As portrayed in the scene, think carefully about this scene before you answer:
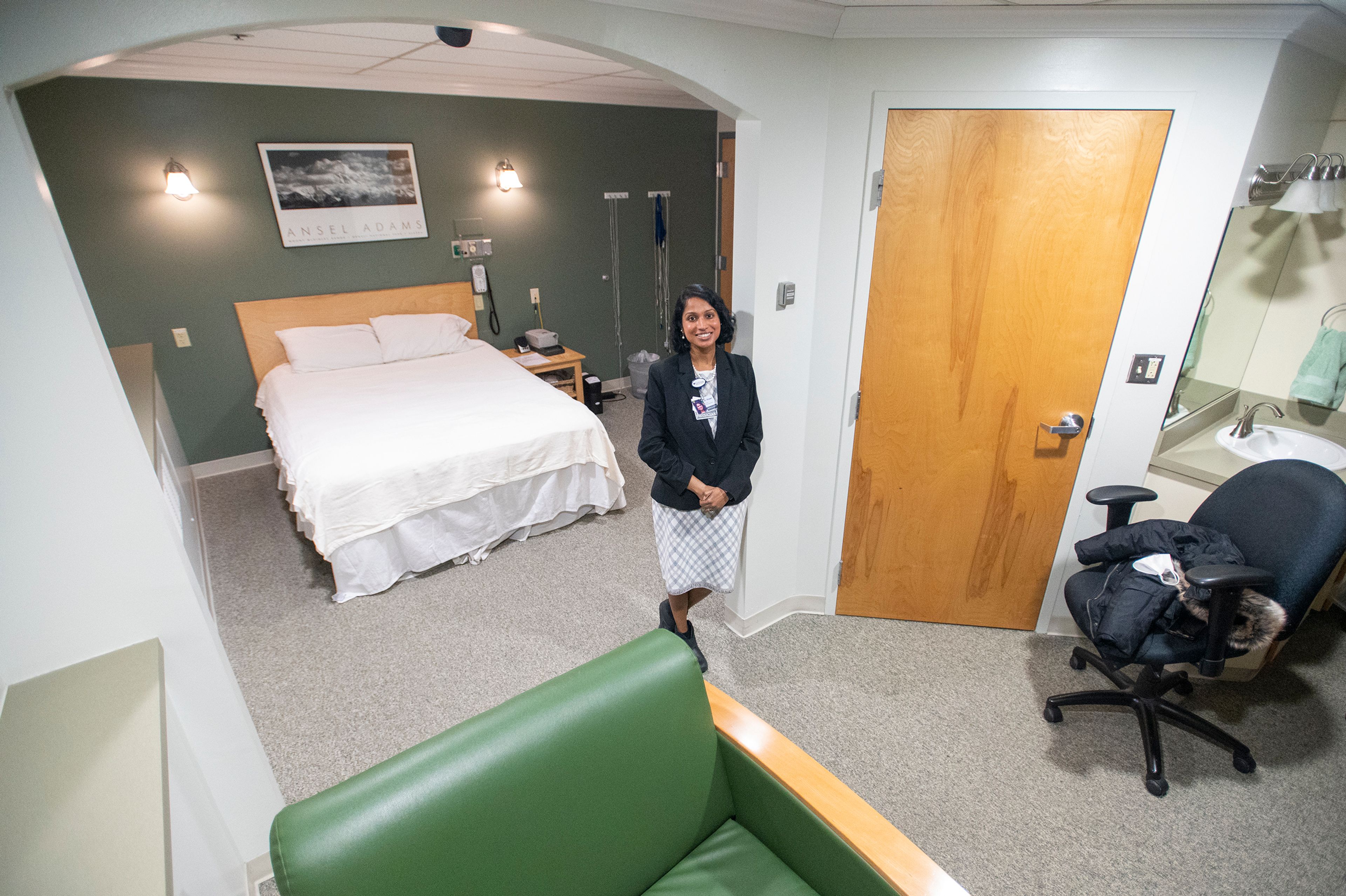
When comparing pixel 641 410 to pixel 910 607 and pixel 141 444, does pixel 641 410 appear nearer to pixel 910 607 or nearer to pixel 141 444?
pixel 910 607

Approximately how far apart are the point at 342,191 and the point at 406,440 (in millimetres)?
2179

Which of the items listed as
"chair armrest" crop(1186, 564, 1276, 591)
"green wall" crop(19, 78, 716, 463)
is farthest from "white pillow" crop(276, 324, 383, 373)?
"chair armrest" crop(1186, 564, 1276, 591)

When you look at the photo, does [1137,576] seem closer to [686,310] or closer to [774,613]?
[774,613]

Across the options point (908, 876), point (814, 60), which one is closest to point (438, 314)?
point (814, 60)

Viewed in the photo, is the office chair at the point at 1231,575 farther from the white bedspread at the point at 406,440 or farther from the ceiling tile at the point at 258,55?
the ceiling tile at the point at 258,55

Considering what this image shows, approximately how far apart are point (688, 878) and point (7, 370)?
67.6 inches

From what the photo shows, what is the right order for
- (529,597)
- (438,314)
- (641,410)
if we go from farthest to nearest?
1. (641,410)
2. (438,314)
3. (529,597)

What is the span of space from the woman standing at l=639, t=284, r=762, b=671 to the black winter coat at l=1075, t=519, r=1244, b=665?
3.92 ft

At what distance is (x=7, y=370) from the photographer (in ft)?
3.95

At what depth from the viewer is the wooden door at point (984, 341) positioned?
2.06 metres

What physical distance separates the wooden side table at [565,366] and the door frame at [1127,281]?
8.94ft

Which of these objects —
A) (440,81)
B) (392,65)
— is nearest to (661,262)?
(440,81)

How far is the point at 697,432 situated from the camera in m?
2.20

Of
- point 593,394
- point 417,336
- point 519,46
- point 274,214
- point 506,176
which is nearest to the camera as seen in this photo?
point 519,46
